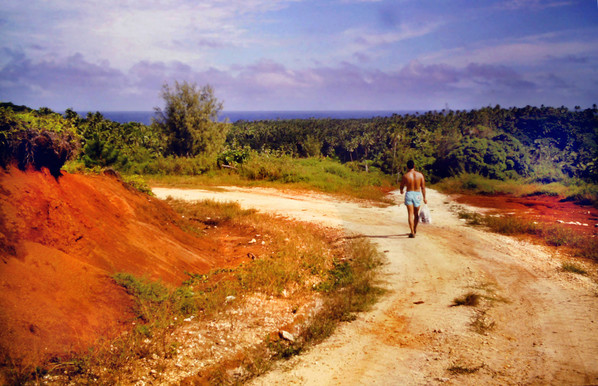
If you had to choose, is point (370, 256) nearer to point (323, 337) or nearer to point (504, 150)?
point (323, 337)

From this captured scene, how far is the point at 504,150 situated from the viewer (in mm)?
25922

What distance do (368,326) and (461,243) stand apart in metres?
5.04

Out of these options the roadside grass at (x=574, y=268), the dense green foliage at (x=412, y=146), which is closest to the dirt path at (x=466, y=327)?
the roadside grass at (x=574, y=268)

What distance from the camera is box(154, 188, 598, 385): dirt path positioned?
4477mm

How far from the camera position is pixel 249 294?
6.81m

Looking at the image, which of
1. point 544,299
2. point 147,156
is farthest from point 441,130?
point 544,299

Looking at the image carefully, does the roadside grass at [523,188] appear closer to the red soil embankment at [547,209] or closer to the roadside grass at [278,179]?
the red soil embankment at [547,209]

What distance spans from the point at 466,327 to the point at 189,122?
30095 mm

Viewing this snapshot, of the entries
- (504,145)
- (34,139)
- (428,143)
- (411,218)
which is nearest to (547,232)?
(411,218)

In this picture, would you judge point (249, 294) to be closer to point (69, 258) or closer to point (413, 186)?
point (69, 258)

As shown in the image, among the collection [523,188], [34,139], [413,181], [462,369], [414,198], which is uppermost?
[34,139]

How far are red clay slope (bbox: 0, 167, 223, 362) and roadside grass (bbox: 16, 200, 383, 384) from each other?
0.30 metres

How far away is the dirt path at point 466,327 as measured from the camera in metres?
4.48

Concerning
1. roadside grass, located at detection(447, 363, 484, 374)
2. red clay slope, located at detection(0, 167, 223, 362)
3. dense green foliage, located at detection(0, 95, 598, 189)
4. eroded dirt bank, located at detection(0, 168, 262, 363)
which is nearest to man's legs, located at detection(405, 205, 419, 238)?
eroded dirt bank, located at detection(0, 168, 262, 363)
